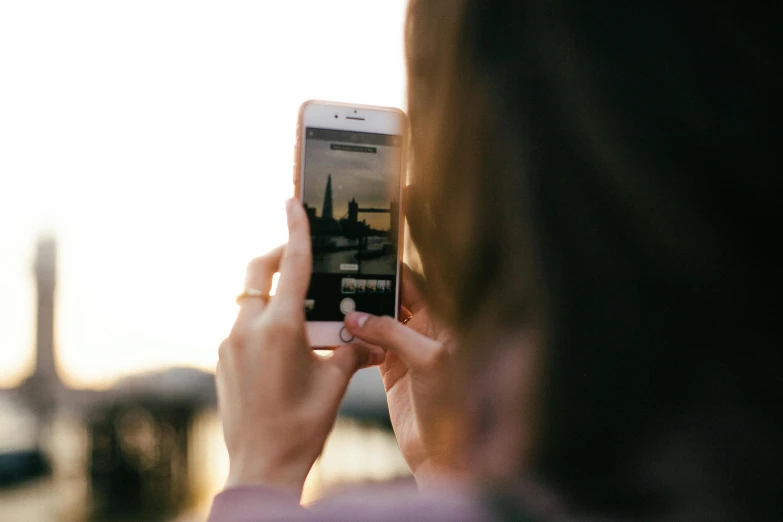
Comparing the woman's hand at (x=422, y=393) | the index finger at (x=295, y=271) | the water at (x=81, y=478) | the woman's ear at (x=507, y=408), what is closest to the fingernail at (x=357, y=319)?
the woman's hand at (x=422, y=393)

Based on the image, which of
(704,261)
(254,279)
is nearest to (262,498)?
(254,279)

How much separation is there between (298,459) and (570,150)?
1.02 feet

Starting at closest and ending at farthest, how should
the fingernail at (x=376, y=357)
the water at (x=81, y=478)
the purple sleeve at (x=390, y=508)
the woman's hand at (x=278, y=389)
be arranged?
the purple sleeve at (x=390, y=508), the woman's hand at (x=278, y=389), the fingernail at (x=376, y=357), the water at (x=81, y=478)

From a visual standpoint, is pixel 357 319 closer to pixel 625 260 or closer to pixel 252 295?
pixel 252 295

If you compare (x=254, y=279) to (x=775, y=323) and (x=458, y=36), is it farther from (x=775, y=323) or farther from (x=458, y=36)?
(x=775, y=323)

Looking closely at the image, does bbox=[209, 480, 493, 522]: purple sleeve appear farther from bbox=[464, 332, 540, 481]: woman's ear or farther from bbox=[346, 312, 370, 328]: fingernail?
bbox=[346, 312, 370, 328]: fingernail

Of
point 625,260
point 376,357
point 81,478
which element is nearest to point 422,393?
point 376,357

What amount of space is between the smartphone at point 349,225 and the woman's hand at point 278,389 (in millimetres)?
Result: 161

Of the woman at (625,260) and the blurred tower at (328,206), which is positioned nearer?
the woman at (625,260)

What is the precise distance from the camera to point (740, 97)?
0.36 metres

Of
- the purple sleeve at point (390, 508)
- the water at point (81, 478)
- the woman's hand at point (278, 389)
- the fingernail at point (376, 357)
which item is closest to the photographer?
the purple sleeve at point (390, 508)

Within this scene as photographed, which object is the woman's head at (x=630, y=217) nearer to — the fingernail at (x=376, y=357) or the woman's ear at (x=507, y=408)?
the woman's ear at (x=507, y=408)

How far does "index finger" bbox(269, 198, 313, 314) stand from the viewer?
552mm

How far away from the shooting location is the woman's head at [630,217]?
1.15 feet
